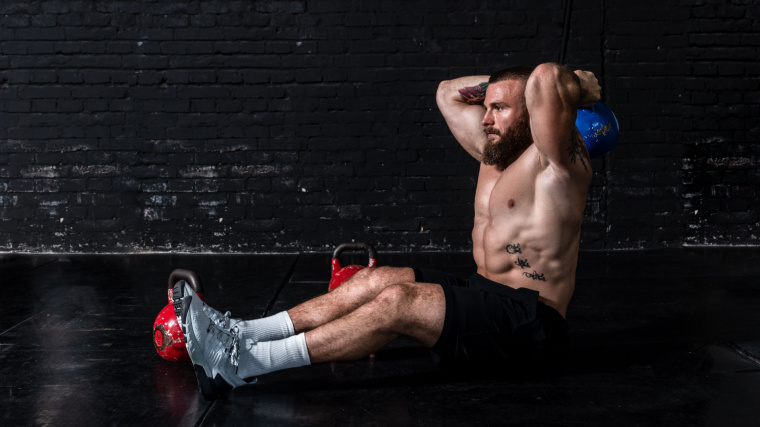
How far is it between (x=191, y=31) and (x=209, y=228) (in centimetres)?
166

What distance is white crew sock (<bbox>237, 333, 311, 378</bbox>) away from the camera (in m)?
2.48

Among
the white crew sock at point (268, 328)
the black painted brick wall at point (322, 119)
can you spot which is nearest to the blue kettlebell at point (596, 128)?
the white crew sock at point (268, 328)

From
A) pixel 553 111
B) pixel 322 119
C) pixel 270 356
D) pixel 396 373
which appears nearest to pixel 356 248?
pixel 396 373

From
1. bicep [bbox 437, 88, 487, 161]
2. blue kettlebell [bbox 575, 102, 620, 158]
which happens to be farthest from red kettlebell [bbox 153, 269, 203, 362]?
blue kettlebell [bbox 575, 102, 620, 158]

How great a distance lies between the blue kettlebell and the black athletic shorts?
0.71 meters

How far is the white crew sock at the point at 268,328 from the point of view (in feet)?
8.79

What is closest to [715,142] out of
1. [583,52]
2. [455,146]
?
[583,52]

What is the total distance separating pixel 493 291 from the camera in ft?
9.18

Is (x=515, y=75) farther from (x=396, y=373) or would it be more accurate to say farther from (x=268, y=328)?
(x=268, y=328)

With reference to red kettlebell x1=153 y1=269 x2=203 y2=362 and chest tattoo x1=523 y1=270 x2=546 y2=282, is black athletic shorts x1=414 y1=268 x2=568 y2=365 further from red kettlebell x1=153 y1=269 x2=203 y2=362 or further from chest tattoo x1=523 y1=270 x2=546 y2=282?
red kettlebell x1=153 y1=269 x2=203 y2=362

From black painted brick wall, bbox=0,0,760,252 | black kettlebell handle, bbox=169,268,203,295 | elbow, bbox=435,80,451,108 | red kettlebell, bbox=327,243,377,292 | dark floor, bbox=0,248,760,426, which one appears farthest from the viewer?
black painted brick wall, bbox=0,0,760,252

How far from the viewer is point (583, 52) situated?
596 cm

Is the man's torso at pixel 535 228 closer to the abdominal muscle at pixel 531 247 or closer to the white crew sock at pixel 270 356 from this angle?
the abdominal muscle at pixel 531 247

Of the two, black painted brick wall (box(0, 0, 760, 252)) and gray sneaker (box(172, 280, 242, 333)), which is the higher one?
black painted brick wall (box(0, 0, 760, 252))
